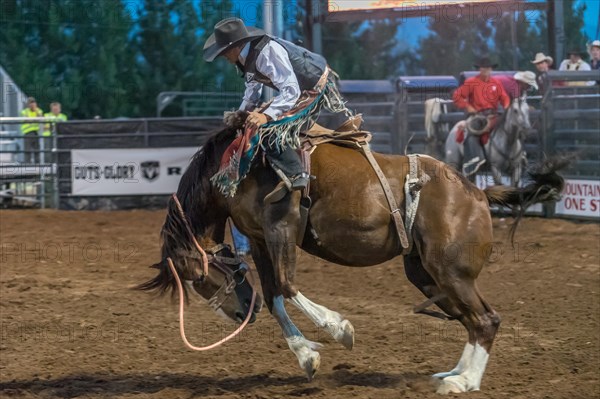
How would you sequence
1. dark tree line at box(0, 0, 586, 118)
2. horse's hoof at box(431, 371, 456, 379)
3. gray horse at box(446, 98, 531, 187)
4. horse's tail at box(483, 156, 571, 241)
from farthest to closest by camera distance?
1. dark tree line at box(0, 0, 586, 118)
2. gray horse at box(446, 98, 531, 187)
3. horse's tail at box(483, 156, 571, 241)
4. horse's hoof at box(431, 371, 456, 379)

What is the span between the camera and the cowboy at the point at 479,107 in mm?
12922

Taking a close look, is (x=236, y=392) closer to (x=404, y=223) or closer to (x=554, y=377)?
(x=404, y=223)

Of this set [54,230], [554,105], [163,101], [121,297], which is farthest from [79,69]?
[121,297]

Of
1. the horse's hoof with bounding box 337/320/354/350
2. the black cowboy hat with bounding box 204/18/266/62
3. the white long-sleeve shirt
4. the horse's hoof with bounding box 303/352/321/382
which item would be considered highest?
the black cowboy hat with bounding box 204/18/266/62

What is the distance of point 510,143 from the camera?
12.6 m

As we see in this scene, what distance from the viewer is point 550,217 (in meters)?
12.5

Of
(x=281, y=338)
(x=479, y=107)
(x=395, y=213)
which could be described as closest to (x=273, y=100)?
(x=395, y=213)

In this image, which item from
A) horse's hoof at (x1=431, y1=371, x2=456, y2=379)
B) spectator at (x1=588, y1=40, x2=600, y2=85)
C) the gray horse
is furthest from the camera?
spectator at (x1=588, y1=40, x2=600, y2=85)

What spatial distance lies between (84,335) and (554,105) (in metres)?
8.26

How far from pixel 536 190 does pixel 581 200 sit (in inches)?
259

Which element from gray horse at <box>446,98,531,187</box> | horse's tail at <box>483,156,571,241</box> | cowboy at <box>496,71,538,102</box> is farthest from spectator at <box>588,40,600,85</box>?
horse's tail at <box>483,156,571,241</box>

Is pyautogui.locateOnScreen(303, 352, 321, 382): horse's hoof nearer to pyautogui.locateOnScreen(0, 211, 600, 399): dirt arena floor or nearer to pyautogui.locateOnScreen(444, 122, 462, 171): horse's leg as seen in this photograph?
pyautogui.locateOnScreen(0, 211, 600, 399): dirt arena floor

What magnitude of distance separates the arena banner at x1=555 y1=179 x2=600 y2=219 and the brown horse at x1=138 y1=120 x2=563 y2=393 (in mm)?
6418

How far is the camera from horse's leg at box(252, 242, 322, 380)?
5320mm
